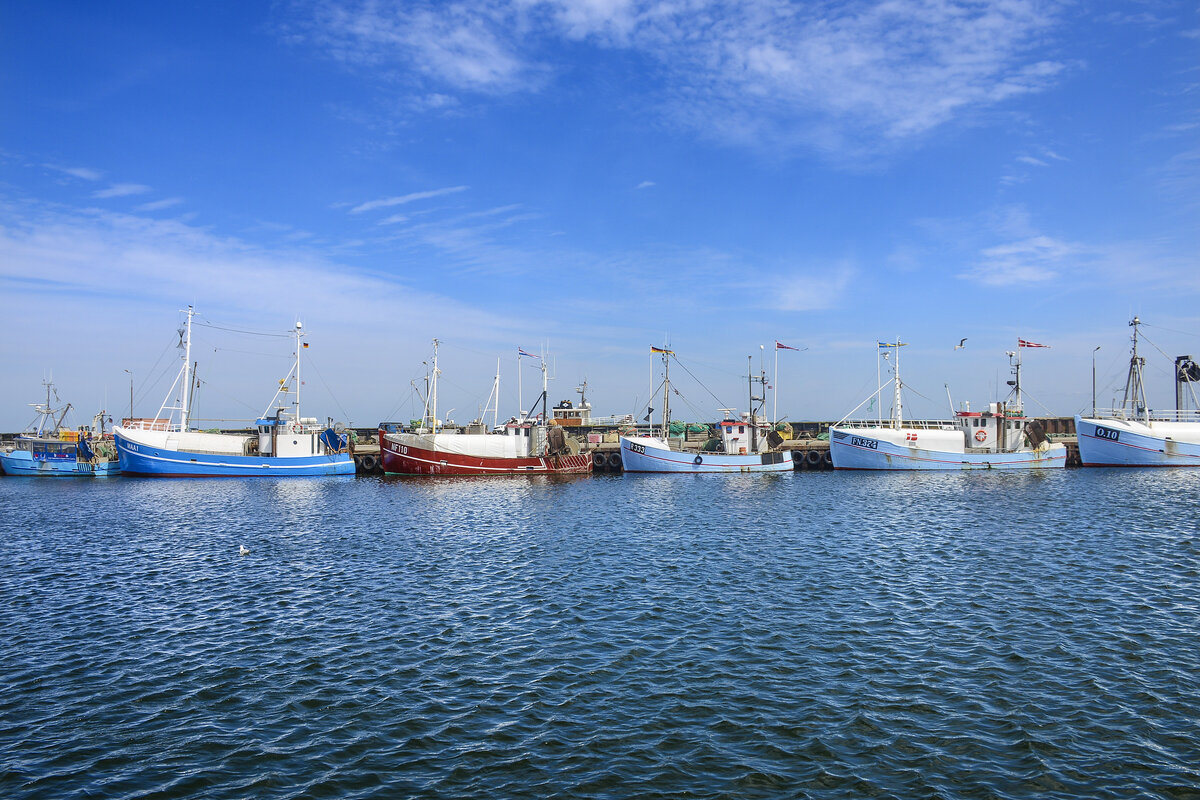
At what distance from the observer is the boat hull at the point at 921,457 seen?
67062 millimetres

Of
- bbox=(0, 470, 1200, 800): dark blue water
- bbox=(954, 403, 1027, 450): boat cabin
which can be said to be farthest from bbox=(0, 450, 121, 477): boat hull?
bbox=(954, 403, 1027, 450): boat cabin

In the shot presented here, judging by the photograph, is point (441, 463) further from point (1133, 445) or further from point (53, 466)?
point (1133, 445)

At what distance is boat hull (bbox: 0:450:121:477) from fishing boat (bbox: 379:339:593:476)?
25392mm

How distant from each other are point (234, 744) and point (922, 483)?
54046mm

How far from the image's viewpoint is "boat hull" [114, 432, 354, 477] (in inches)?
2435

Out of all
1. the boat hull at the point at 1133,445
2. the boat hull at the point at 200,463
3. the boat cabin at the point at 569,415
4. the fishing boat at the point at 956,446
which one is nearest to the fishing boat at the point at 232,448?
the boat hull at the point at 200,463

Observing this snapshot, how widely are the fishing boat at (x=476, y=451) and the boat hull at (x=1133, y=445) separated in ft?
164

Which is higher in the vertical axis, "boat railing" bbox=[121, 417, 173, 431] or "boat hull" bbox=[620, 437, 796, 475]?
"boat railing" bbox=[121, 417, 173, 431]

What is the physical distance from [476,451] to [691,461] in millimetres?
20367

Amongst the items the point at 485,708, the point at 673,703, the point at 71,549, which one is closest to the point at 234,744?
the point at 485,708

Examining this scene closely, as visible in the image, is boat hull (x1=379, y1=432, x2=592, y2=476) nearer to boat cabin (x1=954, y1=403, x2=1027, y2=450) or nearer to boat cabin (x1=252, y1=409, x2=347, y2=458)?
boat cabin (x1=252, y1=409, x2=347, y2=458)

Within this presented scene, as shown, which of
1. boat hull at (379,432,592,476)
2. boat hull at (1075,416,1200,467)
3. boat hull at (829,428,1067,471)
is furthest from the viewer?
boat hull at (1075,416,1200,467)

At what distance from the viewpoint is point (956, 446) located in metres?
68.6

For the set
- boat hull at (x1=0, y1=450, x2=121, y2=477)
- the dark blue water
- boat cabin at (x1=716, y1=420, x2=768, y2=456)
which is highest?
boat cabin at (x1=716, y1=420, x2=768, y2=456)
